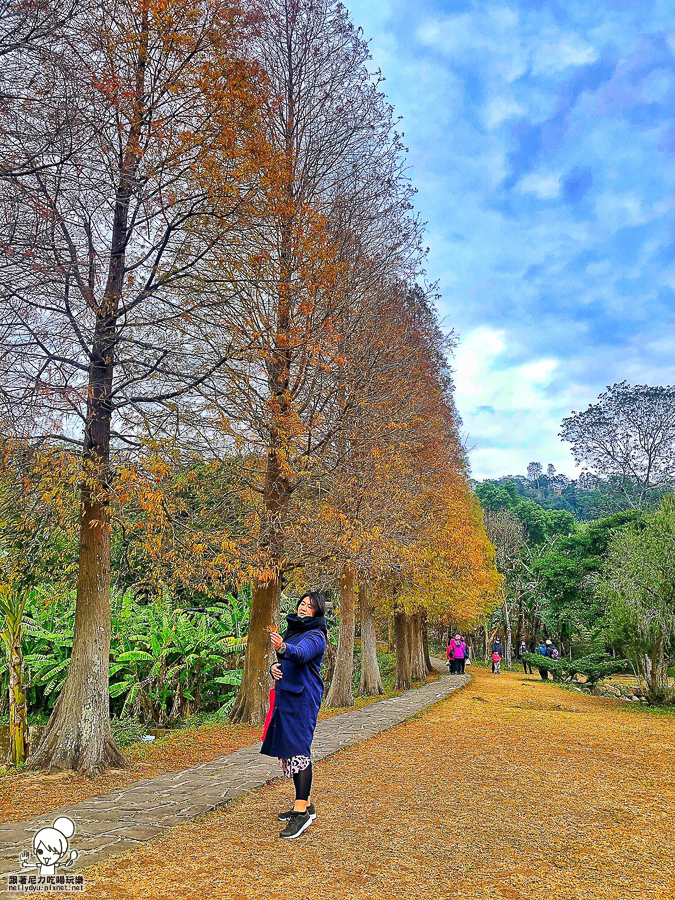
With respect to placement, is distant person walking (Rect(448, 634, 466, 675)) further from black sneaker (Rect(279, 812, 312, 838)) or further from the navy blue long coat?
the navy blue long coat

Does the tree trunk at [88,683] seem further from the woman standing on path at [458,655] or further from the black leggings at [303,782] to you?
the woman standing on path at [458,655]

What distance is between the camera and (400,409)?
13656 mm

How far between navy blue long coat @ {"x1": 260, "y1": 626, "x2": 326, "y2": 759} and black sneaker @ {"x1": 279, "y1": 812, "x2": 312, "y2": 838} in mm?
488

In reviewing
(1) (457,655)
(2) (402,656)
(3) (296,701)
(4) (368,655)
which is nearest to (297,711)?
(3) (296,701)

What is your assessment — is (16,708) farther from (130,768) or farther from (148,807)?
(148,807)

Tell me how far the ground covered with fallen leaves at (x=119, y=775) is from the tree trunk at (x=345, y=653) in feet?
16.3

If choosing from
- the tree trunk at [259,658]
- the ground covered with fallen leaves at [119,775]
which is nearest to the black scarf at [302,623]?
the ground covered with fallen leaves at [119,775]

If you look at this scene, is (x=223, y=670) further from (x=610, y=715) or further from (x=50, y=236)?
(x=50, y=236)

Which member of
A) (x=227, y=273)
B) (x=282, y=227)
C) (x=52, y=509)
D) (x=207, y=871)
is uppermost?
(x=282, y=227)

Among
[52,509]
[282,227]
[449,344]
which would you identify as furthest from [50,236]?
[449,344]

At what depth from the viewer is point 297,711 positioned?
5043mm

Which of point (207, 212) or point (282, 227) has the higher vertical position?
point (282, 227)

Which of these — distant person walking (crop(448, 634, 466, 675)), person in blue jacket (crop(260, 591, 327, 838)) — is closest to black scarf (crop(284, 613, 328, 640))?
person in blue jacket (crop(260, 591, 327, 838))

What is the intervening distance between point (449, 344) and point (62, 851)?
15669 millimetres
